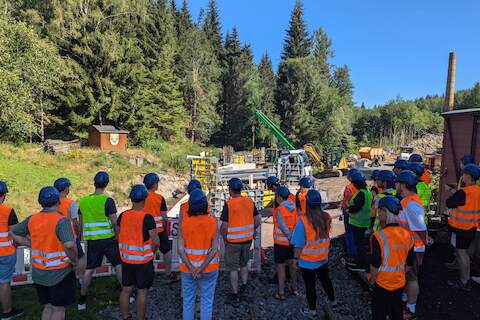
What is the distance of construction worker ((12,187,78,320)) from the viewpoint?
3.64 meters

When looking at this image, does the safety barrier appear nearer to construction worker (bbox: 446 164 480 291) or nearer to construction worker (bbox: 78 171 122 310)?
construction worker (bbox: 78 171 122 310)

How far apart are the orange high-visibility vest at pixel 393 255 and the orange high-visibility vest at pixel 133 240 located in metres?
2.66

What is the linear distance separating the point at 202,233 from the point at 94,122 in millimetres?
30907

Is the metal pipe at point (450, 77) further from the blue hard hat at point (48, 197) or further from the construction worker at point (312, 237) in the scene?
the blue hard hat at point (48, 197)

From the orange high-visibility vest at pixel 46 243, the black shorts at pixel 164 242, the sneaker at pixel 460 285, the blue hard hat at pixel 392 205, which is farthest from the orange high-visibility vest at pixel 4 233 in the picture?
the sneaker at pixel 460 285

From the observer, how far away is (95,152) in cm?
2491

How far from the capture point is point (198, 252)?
3.96 metres

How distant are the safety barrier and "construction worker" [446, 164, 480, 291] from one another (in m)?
3.33

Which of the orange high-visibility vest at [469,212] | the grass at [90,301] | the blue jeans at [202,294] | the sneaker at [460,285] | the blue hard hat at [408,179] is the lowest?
the grass at [90,301]

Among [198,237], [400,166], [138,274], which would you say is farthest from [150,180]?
[400,166]

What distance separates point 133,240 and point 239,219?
66.6 inches

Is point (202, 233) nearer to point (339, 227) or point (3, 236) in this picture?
point (3, 236)

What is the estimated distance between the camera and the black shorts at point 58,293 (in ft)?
12.3

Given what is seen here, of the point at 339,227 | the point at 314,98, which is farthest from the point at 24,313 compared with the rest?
the point at 314,98
